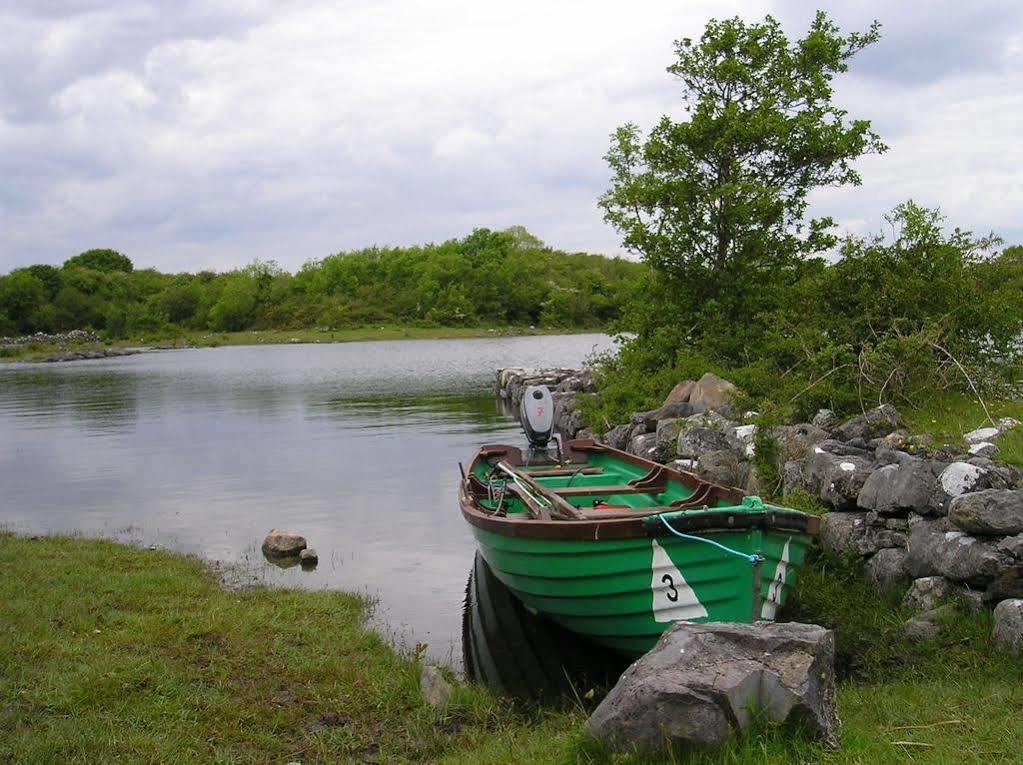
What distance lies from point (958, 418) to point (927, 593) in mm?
4247

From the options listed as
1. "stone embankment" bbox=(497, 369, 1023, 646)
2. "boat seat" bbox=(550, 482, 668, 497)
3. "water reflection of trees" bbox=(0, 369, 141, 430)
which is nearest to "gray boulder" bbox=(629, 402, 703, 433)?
"stone embankment" bbox=(497, 369, 1023, 646)

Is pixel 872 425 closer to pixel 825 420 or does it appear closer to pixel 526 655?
pixel 825 420

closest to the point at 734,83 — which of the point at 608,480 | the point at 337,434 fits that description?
the point at 608,480

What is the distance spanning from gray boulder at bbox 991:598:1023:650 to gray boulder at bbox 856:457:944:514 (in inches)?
56.9

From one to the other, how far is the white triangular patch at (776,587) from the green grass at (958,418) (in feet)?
9.17

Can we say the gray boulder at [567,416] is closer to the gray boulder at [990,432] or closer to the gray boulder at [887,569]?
the gray boulder at [990,432]

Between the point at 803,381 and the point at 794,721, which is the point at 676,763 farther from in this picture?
the point at 803,381

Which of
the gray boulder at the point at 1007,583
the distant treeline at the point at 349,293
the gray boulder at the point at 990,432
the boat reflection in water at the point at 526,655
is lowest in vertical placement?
the boat reflection in water at the point at 526,655

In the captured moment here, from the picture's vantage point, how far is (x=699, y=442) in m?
13.4

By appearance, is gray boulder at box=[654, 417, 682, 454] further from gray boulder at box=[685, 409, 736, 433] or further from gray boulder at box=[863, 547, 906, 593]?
gray boulder at box=[863, 547, 906, 593]

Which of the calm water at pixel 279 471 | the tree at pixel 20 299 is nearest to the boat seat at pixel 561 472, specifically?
the calm water at pixel 279 471

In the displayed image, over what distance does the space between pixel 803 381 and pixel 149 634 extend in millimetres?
9820

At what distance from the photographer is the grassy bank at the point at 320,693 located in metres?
5.60

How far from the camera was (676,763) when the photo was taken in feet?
16.2
